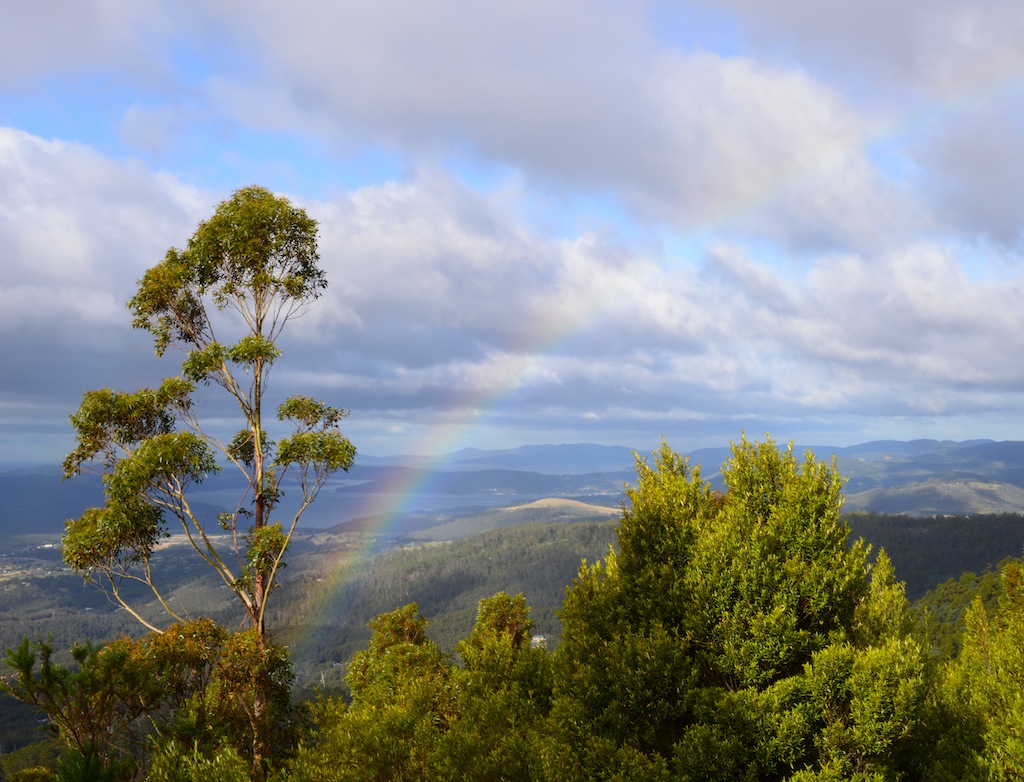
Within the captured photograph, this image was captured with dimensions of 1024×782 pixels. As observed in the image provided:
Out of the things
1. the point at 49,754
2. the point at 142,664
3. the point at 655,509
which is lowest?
the point at 49,754

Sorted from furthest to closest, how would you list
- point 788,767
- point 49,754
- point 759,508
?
point 49,754 < point 759,508 < point 788,767

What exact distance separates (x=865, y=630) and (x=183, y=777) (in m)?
17.1

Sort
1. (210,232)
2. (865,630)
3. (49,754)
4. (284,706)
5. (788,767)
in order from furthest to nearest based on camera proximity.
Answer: (49,754)
(210,232)
(284,706)
(865,630)
(788,767)

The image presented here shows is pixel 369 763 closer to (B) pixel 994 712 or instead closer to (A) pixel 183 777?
(A) pixel 183 777

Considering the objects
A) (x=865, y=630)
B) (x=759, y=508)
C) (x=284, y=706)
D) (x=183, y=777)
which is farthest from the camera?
(x=284, y=706)

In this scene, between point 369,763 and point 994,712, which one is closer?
point 369,763

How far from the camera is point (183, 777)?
1389 cm

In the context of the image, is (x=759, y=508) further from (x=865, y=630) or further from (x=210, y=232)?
(x=210, y=232)

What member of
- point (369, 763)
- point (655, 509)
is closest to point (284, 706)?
point (369, 763)

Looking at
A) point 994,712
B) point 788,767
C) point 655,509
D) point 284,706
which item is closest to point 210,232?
point 284,706

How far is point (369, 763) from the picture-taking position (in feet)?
58.1

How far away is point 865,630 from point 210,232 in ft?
77.9

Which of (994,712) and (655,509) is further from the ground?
(655,509)

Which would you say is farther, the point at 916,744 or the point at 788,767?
the point at 916,744
